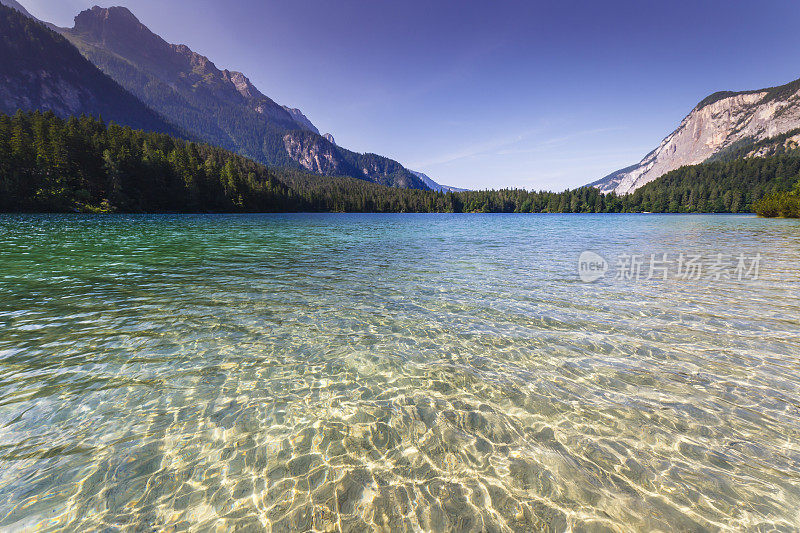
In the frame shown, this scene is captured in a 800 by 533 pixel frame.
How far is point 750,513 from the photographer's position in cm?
392

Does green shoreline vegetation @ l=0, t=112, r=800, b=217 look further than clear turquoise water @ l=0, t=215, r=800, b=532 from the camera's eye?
Yes

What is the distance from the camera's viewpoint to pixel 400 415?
5973mm

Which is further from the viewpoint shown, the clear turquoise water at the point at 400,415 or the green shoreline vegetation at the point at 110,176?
the green shoreline vegetation at the point at 110,176

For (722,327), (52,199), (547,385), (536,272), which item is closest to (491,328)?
(547,385)

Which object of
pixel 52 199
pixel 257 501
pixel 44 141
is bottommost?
pixel 257 501

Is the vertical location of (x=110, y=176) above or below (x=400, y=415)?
above

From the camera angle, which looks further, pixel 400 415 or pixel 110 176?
pixel 110 176

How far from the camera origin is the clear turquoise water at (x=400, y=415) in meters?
4.08

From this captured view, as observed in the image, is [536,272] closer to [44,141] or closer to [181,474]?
[181,474]

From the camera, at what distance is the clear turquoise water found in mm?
4082

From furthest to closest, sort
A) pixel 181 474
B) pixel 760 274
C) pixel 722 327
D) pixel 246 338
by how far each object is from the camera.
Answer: pixel 760 274 < pixel 722 327 < pixel 246 338 < pixel 181 474

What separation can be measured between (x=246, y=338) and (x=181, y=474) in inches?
190

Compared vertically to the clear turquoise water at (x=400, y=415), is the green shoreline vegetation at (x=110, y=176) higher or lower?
higher

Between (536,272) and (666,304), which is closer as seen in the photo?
(666,304)
